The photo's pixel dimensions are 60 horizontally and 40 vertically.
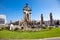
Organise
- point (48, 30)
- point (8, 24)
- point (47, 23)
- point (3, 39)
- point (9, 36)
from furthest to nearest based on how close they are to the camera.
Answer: point (47, 23) < point (8, 24) < point (48, 30) < point (9, 36) < point (3, 39)

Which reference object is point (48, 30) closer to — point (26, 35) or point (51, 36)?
point (51, 36)

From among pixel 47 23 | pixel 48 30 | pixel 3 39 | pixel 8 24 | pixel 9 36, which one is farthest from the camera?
pixel 47 23

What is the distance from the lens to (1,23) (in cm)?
1577

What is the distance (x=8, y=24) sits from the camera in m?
14.8

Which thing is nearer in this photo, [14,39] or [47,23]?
[14,39]

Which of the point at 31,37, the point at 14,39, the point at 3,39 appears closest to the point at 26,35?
the point at 31,37

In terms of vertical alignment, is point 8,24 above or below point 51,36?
above

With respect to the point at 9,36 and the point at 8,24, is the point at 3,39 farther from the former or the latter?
the point at 8,24

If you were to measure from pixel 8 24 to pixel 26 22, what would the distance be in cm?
197

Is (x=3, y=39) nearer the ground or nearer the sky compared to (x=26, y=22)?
nearer the ground

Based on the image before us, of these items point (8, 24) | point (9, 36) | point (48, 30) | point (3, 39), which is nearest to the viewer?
point (3, 39)

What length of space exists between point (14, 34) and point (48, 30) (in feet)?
11.1

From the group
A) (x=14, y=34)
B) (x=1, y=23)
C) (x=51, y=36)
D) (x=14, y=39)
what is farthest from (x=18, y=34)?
(x=1, y=23)

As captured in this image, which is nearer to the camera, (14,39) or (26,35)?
(14,39)
